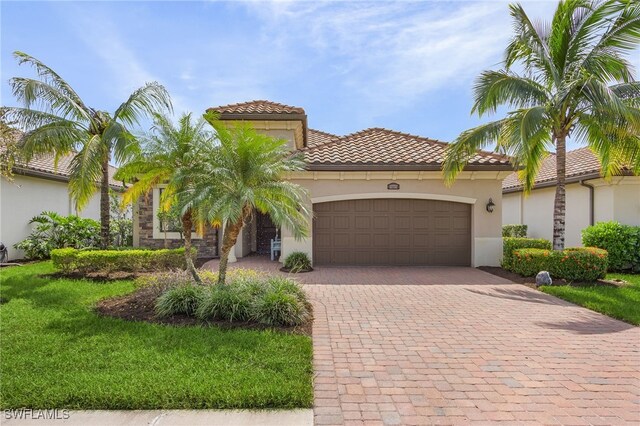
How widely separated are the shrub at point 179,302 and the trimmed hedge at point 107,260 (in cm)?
427

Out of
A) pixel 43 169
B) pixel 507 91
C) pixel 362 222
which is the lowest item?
pixel 362 222

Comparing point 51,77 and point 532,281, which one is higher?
point 51,77

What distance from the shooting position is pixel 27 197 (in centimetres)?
1391

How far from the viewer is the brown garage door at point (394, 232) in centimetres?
1285

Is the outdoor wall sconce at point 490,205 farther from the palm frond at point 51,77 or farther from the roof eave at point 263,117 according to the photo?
the palm frond at point 51,77

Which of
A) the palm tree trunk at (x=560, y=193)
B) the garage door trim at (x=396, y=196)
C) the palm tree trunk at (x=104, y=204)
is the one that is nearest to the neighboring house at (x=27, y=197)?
the palm tree trunk at (x=104, y=204)

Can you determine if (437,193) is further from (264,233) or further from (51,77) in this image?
(51,77)

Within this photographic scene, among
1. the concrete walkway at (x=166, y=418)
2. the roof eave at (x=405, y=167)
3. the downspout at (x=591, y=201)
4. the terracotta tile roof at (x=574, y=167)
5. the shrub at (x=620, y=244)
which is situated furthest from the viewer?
the terracotta tile roof at (x=574, y=167)

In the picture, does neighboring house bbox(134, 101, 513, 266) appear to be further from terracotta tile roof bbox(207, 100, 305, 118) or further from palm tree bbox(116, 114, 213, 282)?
palm tree bbox(116, 114, 213, 282)

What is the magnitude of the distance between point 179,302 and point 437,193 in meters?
9.51

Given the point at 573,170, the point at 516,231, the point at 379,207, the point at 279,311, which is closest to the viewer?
the point at 279,311

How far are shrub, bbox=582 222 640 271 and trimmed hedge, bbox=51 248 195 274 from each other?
47.1 feet

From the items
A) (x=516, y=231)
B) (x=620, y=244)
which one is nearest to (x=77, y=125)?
(x=620, y=244)

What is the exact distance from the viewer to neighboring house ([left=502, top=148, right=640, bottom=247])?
12820 mm
